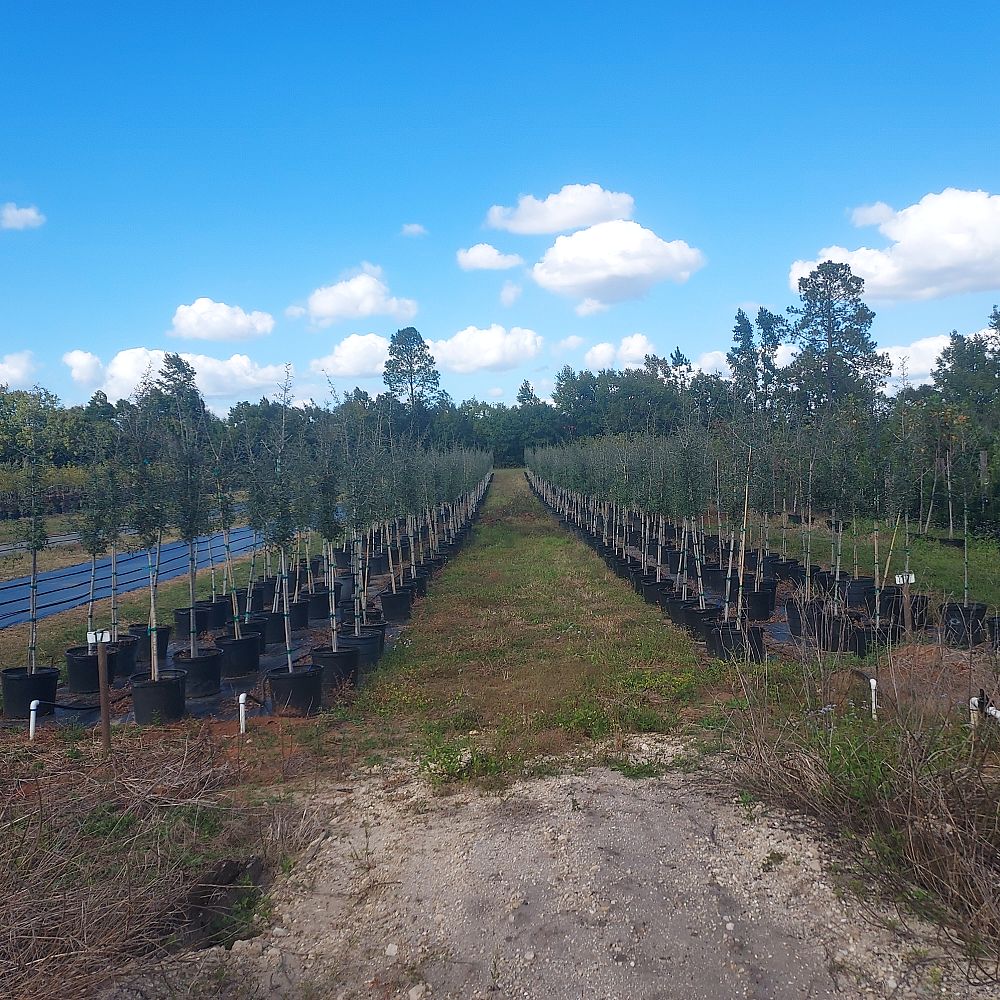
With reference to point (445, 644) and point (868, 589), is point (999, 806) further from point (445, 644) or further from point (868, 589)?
point (868, 589)

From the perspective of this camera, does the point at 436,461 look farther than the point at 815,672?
Yes

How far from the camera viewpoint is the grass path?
6743mm

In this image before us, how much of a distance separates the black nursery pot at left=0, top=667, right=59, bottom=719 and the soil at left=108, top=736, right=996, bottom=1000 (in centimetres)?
436

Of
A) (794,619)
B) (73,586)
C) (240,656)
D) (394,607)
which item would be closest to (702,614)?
(794,619)

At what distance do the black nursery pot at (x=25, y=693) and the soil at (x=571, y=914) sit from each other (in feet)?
14.3

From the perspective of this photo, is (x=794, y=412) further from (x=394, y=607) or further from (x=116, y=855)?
(x=116, y=855)

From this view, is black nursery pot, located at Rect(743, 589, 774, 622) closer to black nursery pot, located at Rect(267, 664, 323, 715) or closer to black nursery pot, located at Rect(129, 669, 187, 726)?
black nursery pot, located at Rect(267, 664, 323, 715)

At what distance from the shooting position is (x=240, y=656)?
927 cm

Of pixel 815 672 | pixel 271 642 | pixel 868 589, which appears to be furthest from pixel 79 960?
pixel 868 589

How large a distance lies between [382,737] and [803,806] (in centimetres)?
392

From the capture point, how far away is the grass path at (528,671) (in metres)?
Result: 6.74

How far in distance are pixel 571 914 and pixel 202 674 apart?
6.03m

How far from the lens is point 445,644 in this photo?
10586 mm

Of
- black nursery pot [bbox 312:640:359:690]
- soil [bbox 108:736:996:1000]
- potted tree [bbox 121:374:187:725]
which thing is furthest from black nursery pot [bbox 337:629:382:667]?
soil [bbox 108:736:996:1000]
